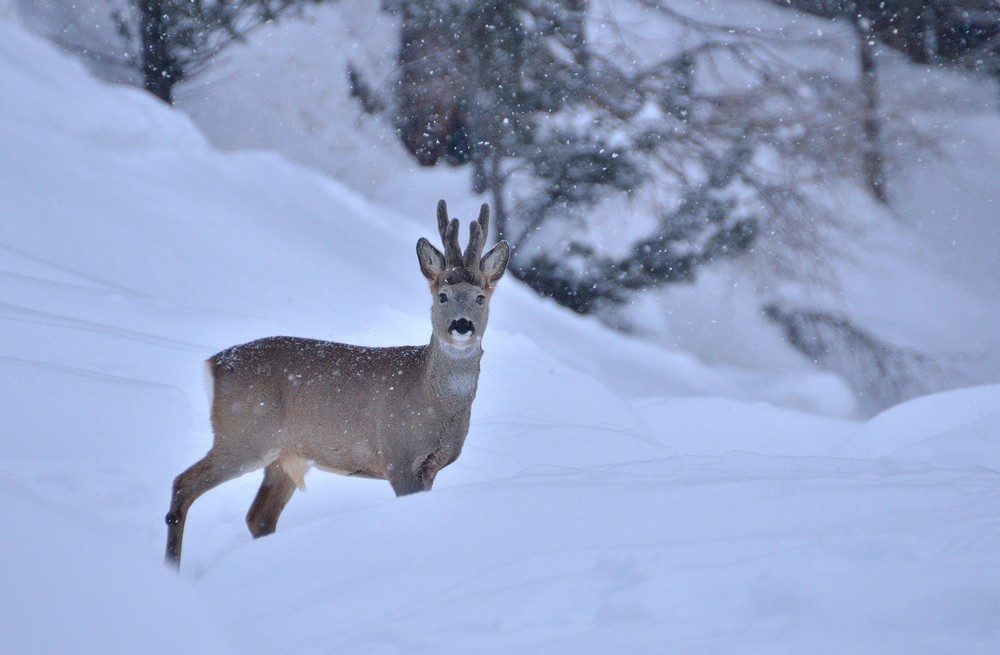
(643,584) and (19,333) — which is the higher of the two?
(19,333)

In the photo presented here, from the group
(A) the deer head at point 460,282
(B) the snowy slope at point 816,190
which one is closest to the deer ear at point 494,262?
(A) the deer head at point 460,282

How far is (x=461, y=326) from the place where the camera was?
4.27m

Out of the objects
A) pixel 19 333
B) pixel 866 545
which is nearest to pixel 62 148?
pixel 19 333

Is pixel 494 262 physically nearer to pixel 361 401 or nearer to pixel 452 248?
pixel 452 248

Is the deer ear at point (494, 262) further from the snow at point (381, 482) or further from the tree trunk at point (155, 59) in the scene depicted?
the tree trunk at point (155, 59)

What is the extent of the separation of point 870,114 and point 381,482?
7.93 meters

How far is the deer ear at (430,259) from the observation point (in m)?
4.47

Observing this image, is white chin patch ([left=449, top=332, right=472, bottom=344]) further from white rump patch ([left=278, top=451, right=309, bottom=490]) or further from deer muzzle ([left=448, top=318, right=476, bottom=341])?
white rump patch ([left=278, top=451, right=309, bottom=490])

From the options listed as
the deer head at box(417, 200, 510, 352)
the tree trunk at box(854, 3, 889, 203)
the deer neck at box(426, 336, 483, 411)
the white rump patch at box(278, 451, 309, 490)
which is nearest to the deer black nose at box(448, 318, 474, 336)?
the deer head at box(417, 200, 510, 352)

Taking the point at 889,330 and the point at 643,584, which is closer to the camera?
the point at 643,584

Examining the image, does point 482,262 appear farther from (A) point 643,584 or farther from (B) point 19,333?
(B) point 19,333

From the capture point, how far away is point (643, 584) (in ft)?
7.50

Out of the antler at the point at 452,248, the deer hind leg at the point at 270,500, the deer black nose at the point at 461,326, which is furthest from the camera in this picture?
the deer hind leg at the point at 270,500

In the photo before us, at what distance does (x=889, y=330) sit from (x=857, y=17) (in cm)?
359
